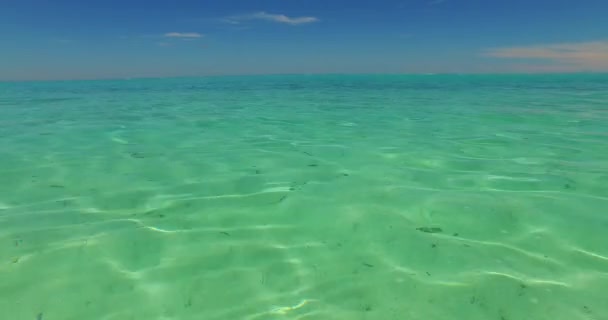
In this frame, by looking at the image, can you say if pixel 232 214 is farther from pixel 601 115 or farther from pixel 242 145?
pixel 601 115

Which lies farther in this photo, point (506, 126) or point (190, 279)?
point (506, 126)

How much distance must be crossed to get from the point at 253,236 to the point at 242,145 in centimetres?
378

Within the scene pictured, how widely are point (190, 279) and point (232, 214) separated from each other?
105 cm

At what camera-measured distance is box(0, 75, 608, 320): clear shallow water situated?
2.29 meters

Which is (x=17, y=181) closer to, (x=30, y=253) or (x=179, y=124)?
(x=30, y=253)

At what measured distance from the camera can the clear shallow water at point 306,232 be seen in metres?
2.29

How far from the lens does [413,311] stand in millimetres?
2195

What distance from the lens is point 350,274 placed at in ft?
8.45

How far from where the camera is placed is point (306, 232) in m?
3.17

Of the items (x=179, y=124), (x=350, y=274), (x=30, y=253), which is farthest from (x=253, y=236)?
(x=179, y=124)

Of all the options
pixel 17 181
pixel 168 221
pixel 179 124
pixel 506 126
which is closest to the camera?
pixel 168 221

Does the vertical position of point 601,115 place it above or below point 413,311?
above

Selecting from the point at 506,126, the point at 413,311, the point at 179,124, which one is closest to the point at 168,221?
the point at 413,311

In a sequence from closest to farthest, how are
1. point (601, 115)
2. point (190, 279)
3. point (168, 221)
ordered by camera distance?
point (190, 279), point (168, 221), point (601, 115)
